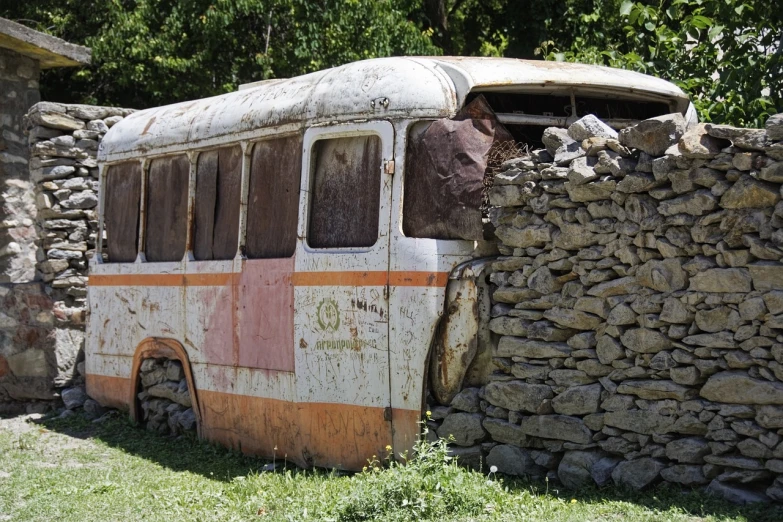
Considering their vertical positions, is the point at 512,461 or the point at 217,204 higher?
the point at 217,204

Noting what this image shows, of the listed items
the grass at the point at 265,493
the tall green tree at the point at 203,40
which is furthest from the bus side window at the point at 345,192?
the tall green tree at the point at 203,40

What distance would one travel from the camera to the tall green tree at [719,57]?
367 inches

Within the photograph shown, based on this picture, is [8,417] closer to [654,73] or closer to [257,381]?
[257,381]

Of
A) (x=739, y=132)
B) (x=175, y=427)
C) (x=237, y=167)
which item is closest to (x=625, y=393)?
(x=739, y=132)

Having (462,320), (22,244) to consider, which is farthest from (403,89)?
(22,244)

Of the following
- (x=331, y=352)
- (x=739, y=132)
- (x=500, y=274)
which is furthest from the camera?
(x=331, y=352)

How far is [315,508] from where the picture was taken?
5496 millimetres

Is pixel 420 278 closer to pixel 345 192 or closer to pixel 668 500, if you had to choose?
pixel 345 192

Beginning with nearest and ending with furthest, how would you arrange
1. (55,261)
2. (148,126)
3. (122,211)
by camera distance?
(148,126) < (122,211) < (55,261)

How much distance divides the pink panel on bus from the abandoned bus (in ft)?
0.05

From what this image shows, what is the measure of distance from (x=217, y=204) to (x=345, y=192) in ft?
5.21

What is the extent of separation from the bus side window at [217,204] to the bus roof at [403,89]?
16 centimetres

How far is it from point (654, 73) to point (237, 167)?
4591 millimetres

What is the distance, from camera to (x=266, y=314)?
7008 mm
